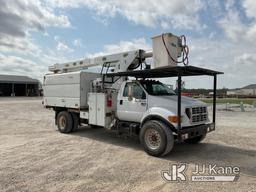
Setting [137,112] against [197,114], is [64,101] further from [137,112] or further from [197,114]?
[197,114]

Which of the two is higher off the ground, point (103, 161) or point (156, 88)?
point (156, 88)

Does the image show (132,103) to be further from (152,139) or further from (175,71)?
(175,71)

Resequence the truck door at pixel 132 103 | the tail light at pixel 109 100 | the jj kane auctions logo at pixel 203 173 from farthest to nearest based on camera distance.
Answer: the tail light at pixel 109 100 < the truck door at pixel 132 103 < the jj kane auctions logo at pixel 203 173

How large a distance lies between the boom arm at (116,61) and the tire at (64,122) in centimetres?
212

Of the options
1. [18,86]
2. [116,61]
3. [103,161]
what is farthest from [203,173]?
[18,86]

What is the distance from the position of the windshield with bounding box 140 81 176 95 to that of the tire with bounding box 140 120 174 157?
1198 millimetres

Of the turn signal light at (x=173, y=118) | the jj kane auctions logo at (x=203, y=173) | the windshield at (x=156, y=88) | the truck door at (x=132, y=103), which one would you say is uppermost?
the windshield at (x=156, y=88)

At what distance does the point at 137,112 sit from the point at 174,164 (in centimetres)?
229

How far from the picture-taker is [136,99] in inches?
328

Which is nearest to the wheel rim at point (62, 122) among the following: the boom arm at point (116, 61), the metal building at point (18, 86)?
the boom arm at point (116, 61)

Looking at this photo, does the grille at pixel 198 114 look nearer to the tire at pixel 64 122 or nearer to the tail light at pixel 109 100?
the tail light at pixel 109 100

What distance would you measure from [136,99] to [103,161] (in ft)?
7.95

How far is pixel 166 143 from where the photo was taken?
23.1 feet

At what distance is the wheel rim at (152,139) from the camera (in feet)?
24.0
